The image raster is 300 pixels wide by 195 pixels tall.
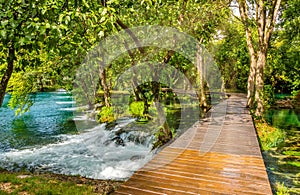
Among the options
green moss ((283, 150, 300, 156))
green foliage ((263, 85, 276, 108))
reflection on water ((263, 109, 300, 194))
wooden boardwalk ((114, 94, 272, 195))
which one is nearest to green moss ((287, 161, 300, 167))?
reflection on water ((263, 109, 300, 194))

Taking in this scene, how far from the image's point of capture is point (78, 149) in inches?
448

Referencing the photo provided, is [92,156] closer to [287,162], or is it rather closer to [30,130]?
[287,162]

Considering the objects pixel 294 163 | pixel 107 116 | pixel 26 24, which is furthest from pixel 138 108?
pixel 26 24

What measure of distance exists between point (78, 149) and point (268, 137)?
318 inches

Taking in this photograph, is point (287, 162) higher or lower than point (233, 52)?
lower

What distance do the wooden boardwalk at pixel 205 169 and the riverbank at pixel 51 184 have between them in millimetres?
1642

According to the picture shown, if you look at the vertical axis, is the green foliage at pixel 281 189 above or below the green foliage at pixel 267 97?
below

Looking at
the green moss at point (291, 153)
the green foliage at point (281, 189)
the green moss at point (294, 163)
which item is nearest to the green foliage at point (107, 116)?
the green moss at point (291, 153)

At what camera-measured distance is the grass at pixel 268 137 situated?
10797 mm

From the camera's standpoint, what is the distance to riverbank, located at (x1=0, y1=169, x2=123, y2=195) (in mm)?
6438

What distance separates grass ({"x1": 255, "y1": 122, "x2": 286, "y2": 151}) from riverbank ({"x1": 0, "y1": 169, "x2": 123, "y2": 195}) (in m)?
6.58

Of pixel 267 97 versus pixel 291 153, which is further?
pixel 267 97

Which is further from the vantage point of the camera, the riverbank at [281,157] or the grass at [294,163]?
the grass at [294,163]

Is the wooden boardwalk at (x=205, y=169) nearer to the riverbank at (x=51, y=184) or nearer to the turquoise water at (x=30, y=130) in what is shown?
the riverbank at (x=51, y=184)
